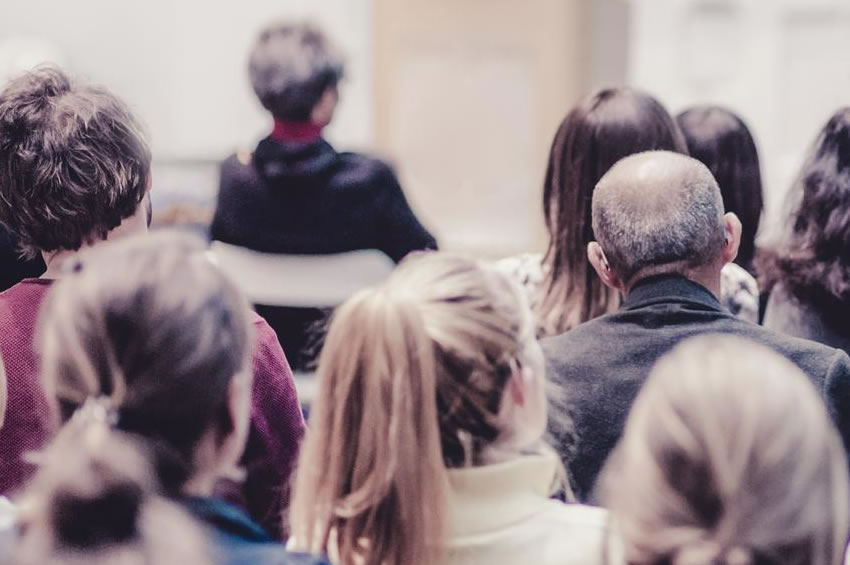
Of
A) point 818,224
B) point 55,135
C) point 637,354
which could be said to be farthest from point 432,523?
point 818,224

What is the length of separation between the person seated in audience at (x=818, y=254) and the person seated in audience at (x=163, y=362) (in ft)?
5.32

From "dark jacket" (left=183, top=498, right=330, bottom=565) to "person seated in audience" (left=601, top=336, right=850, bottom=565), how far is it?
1.16ft

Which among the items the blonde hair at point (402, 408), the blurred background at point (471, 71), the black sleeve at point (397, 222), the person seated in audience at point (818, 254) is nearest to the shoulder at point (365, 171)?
the black sleeve at point (397, 222)

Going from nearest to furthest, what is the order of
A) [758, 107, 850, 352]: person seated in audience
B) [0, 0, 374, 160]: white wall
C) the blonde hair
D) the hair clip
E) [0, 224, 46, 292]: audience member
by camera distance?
the hair clip
the blonde hair
[0, 224, 46, 292]: audience member
[758, 107, 850, 352]: person seated in audience
[0, 0, 374, 160]: white wall

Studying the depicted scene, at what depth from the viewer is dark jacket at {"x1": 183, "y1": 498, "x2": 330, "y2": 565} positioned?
1405mm

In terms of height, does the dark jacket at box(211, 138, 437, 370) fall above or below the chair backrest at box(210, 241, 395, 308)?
above

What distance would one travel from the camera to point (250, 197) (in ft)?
9.94

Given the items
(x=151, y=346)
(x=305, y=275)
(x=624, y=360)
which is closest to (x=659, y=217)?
(x=624, y=360)

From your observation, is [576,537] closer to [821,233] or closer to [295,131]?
[821,233]

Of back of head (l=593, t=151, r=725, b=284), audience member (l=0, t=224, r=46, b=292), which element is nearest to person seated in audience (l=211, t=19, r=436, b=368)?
audience member (l=0, t=224, r=46, b=292)

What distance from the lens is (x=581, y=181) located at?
2670 millimetres

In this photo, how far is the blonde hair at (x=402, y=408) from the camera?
62.4 inches

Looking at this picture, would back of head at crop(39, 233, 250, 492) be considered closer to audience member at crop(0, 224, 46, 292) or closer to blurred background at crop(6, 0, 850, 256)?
audience member at crop(0, 224, 46, 292)

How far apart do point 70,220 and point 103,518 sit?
871mm
